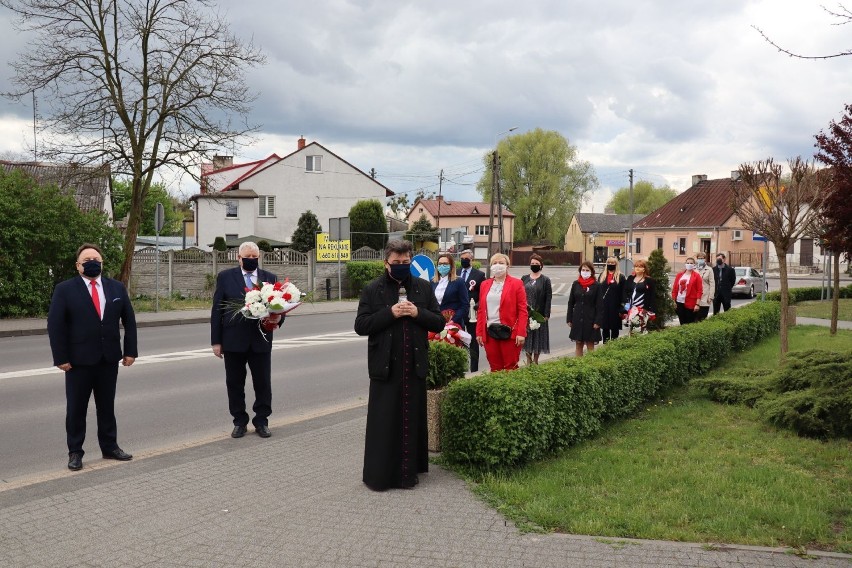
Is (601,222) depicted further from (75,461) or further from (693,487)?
(75,461)

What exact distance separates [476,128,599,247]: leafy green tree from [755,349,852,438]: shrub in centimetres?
7586

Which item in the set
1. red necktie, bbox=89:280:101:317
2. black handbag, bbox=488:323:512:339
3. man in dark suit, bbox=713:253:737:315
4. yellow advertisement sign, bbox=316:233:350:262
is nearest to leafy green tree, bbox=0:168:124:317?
yellow advertisement sign, bbox=316:233:350:262

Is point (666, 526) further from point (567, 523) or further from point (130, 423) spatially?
point (130, 423)

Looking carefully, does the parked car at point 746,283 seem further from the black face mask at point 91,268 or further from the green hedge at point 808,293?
the black face mask at point 91,268

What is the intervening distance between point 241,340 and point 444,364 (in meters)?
2.10

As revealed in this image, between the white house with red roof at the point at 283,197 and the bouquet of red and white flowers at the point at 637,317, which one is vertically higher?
the white house with red roof at the point at 283,197

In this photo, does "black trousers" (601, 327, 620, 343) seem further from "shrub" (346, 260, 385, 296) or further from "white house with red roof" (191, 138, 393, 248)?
"white house with red roof" (191, 138, 393, 248)

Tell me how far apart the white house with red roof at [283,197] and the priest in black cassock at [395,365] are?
53.7m

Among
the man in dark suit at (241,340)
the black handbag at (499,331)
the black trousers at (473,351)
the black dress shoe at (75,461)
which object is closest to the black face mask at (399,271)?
the man in dark suit at (241,340)

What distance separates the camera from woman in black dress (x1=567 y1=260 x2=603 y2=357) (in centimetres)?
1261

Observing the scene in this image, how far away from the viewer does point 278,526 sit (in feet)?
16.4

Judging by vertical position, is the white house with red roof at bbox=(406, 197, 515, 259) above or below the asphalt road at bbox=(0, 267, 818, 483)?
above

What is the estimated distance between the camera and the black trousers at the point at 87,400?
661 cm

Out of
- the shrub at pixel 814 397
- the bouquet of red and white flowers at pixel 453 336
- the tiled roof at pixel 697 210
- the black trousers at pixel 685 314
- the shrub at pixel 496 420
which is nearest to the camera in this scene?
the shrub at pixel 496 420
